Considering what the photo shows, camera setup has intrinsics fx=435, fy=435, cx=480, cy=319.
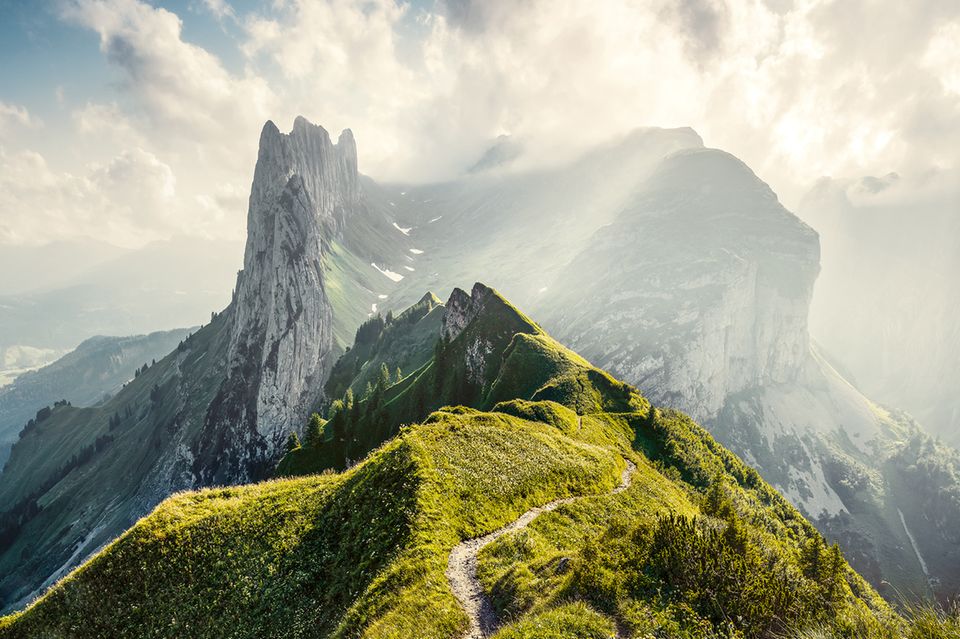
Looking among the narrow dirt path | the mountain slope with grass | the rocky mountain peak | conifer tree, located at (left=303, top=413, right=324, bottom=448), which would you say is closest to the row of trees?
conifer tree, located at (left=303, top=413, right=324, bottom=448)

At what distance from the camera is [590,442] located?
48.8 meters

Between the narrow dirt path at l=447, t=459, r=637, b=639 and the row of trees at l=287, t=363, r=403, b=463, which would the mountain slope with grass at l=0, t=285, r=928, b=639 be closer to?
the narrow dirt path at l=447, t=459, r=637, b=639

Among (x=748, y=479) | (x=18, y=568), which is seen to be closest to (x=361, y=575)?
(x=748, y=479)

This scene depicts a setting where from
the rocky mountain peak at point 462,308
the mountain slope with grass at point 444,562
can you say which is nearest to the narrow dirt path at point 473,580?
the mountain slope with grass at point 444,562

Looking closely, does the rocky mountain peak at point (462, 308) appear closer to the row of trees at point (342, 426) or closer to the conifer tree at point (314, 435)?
the row of trees at point (342, 426)

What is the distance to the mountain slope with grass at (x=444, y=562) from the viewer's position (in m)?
15.5

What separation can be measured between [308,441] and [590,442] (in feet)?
216

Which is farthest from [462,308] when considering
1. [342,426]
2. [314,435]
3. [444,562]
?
[444,562]

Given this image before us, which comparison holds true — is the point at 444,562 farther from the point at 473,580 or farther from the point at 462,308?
the point at 462,308

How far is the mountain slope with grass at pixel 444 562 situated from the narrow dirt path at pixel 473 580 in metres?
0.40

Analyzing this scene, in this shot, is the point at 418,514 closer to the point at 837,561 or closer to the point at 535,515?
the point at 535,515

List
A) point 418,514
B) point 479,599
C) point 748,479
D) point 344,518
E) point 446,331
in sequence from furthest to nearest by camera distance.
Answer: point 446,331 → point 748,479 → point 344,518 → point 418,514 → point 479,599

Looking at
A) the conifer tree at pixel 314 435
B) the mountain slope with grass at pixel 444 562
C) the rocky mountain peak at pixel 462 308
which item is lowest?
the conifer tree at pixel 314 435

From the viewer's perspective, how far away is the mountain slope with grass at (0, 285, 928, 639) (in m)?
15.5
